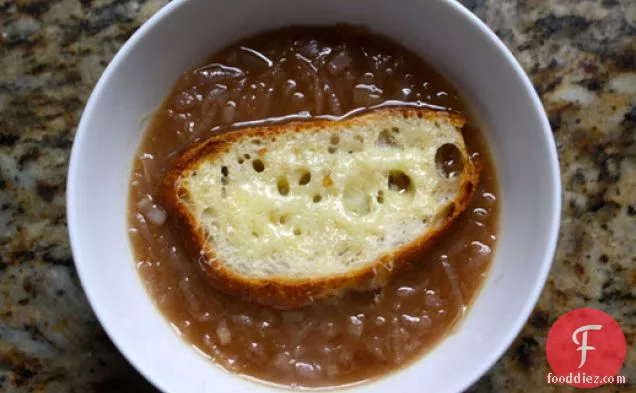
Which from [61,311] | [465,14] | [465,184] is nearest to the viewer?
[465,14]

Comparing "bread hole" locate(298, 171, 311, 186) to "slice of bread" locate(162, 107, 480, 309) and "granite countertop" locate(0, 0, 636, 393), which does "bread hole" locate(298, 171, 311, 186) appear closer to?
"slice of bread" locate(162, 107, 480, 309)

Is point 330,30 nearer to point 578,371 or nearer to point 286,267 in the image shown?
point 286,267

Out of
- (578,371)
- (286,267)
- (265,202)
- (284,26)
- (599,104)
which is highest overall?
(284,26)

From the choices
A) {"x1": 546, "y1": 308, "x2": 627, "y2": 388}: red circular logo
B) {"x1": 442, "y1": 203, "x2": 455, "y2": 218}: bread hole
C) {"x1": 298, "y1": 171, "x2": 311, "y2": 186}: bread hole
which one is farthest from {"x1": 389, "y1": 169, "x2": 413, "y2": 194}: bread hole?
{"x1": 546, "y1": 308, "x2": 627, "y2": 388}: red circular logo

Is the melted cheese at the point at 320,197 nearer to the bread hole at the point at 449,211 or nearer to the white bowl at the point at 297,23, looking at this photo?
the bread hole at the point at 449,211

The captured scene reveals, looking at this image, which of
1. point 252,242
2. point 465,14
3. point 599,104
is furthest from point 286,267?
point 599,104

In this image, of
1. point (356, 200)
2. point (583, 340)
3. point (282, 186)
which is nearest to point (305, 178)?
point (282, 186)

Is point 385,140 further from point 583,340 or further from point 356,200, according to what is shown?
point 583,340
